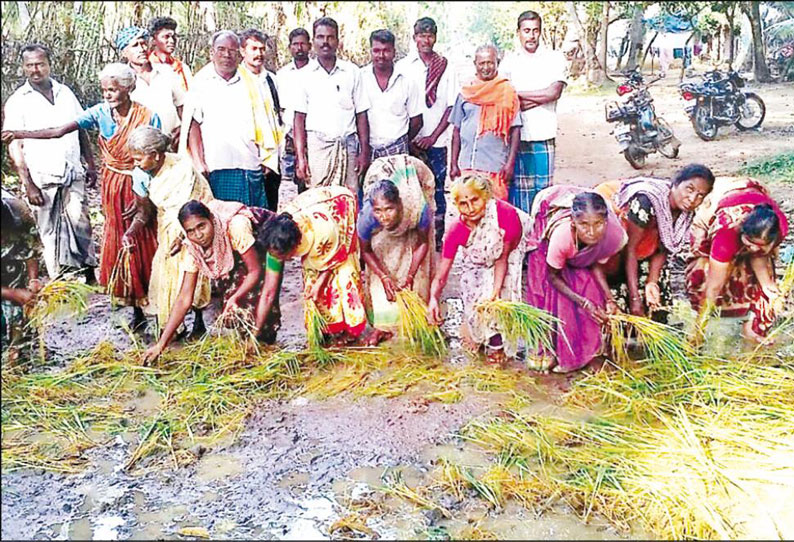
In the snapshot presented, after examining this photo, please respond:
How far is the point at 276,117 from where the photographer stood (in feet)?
17.8

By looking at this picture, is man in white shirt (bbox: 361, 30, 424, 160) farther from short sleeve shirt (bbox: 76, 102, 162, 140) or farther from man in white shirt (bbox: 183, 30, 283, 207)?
short sleeve shirt (bbox: 76, 102, 162, 140)

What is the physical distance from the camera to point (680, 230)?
14.2ft

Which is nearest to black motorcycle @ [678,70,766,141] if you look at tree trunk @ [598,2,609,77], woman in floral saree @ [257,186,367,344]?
tree trunk @ [598,2,609,77]

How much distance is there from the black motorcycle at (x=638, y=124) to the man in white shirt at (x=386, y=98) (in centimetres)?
155

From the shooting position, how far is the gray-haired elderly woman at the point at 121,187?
4695mm

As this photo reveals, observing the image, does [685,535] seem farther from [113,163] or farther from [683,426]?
[113,163]

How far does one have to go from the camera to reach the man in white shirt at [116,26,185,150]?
5343 millimetres

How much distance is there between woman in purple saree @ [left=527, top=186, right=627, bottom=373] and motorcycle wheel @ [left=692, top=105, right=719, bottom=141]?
202cm

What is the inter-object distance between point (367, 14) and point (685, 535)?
556 centimetres

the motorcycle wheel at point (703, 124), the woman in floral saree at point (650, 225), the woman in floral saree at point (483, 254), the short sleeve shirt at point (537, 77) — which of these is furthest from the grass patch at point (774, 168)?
the woman in floral saree at point (483, 254)

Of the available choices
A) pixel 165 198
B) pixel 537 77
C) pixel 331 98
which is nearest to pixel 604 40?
pixel 537 77

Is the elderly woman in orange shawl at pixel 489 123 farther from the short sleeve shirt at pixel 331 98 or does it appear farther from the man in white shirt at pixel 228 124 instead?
the man in white shirt at pixel 228 124

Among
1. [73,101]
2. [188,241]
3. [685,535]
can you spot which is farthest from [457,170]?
[685,535]

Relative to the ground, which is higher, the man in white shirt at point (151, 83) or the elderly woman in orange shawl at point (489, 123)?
the man in white shirt at point (151, 83)
